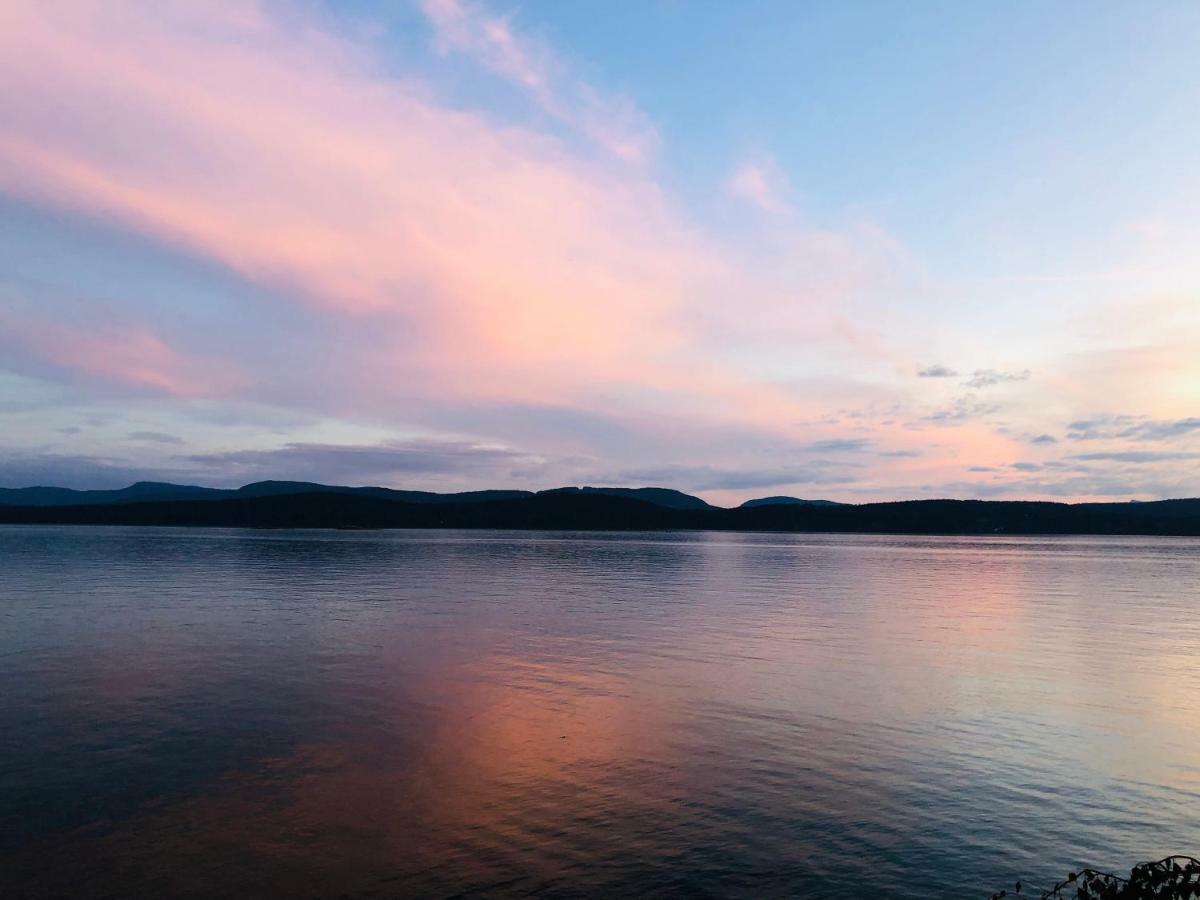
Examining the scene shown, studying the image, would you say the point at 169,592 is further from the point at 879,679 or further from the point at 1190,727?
the point at 1190,727

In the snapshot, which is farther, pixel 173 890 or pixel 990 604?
pixel 990 604

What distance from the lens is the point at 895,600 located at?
68.1m

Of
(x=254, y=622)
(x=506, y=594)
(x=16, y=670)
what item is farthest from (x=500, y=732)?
(x=506, y=594)

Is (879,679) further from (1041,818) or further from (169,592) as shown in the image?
(169,592)

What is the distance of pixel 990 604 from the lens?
216 feet

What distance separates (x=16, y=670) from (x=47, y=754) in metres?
14.5

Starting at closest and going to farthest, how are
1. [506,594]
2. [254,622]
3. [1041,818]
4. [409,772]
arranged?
[1041,818] < [409,772] < [254,622] < [506,594]

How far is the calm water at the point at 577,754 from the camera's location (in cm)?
1512

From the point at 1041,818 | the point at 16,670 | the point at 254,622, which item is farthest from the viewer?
the point at 254,622

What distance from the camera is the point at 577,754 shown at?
72.5ft

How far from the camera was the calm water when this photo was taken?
595 inches

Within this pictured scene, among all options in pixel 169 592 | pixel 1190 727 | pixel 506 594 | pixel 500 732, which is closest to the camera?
pixel 500 732

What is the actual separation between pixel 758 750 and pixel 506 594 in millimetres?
47194

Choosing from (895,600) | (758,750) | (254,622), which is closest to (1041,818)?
(758,750)
